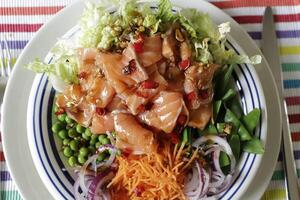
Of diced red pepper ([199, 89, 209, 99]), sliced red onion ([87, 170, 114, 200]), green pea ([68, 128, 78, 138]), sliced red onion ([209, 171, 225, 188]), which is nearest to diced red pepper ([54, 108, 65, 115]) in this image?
green pea ([68, 128, 78, 138])

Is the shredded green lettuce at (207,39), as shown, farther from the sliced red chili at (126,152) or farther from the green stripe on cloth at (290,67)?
the sliced red chili at (126,152)

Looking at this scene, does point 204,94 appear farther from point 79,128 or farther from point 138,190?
point 79,128

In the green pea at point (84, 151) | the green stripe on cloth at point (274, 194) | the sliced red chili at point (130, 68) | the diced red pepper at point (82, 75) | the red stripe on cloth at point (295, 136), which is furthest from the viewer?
the red stripe on cloth at point (295, 136)

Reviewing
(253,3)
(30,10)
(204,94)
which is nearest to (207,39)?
(204,94)

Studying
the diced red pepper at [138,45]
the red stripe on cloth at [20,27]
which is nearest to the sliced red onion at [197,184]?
the diced red pepper at [138,45]

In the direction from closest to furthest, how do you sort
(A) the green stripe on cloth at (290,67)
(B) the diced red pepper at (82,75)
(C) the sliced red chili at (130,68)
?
(C) the sliced red chili at (130,68) < (B) the diced red pepper at (82,75) < (A) the green stripe on cloth at (290,67)
